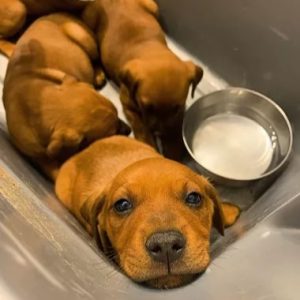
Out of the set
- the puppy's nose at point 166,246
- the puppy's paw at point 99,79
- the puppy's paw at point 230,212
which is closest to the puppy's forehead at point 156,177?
the puppy's nose at point 166,246

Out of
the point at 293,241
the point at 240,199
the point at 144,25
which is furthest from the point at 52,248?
the point at 144,25

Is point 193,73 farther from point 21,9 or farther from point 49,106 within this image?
point 21,9

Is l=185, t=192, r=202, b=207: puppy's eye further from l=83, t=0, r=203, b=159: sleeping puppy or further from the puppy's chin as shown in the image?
l=83, t=0, r=203, b=159: sleeping puppy

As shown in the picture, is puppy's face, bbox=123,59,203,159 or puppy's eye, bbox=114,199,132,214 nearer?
puppy's eye, bbox=114,199,132,214

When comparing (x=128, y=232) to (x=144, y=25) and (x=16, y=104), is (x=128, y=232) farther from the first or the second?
(x=144, y=25)

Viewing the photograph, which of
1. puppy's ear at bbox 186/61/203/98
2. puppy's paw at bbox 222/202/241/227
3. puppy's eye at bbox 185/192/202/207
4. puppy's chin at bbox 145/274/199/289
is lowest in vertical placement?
puppy's paw at bbox 222/202/241/227

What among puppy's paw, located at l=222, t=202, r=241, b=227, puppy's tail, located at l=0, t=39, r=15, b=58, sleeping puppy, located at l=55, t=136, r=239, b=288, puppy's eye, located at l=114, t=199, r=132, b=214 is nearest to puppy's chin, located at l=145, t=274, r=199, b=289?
sleeping puppy, located at l=55, t=136, r=239, b=288

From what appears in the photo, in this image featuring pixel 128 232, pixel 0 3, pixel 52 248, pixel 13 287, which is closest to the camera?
pixel 13 287
